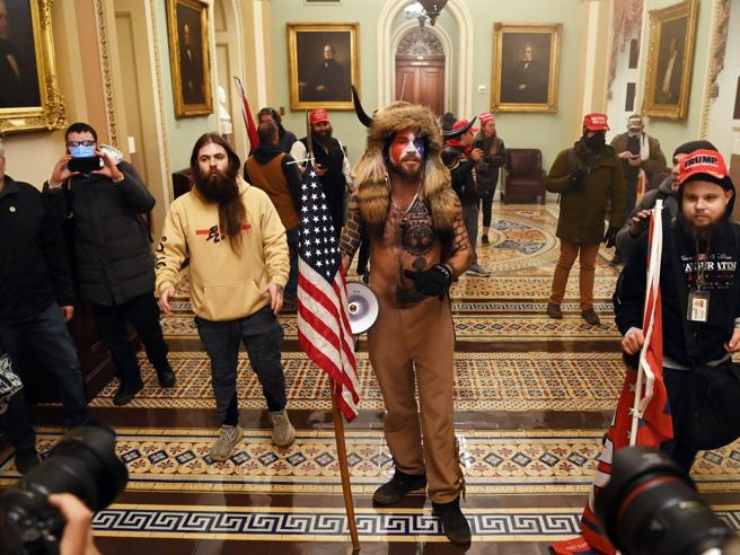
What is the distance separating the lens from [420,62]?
53.9 feet

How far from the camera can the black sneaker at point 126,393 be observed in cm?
462

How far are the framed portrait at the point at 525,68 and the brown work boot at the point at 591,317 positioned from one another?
8.01 meters

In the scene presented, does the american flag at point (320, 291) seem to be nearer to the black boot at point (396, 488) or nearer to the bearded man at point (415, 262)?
the bearded man at point (415, 262)

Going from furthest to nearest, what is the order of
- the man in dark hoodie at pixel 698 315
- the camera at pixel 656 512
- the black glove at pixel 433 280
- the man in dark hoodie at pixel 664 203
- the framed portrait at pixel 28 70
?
the framed portrait at pixel 28 70 < the man in dark hoodie at pixel 664 203 < the black glove at pixel 433 280 < the man in dark hoodie at pixel 698 315 < the camera at pixel 656 512

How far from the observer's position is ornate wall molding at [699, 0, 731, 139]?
767 cm

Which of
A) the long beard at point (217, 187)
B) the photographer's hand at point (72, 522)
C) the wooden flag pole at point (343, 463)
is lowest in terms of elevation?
the wooden flag pole at point (343, 463)

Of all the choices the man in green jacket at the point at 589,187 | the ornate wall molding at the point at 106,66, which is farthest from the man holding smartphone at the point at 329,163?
the man in green jacket at the point at 589,187

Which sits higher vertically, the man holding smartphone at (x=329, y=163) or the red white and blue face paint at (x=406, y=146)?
the red white and blue face paint at (x=406, y=146)

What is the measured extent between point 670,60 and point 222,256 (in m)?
8.12

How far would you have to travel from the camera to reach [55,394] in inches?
184

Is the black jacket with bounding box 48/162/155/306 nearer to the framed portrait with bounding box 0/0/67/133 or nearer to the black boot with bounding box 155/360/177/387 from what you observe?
the black boot with bounding box 155/360/177/387

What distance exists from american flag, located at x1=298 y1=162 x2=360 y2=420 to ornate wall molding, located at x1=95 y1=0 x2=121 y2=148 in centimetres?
377

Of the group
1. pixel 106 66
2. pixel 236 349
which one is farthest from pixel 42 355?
pixel 106 66

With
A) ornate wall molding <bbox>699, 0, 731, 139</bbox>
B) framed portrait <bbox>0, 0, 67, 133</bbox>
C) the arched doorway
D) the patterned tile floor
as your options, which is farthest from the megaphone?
the arched doorway
